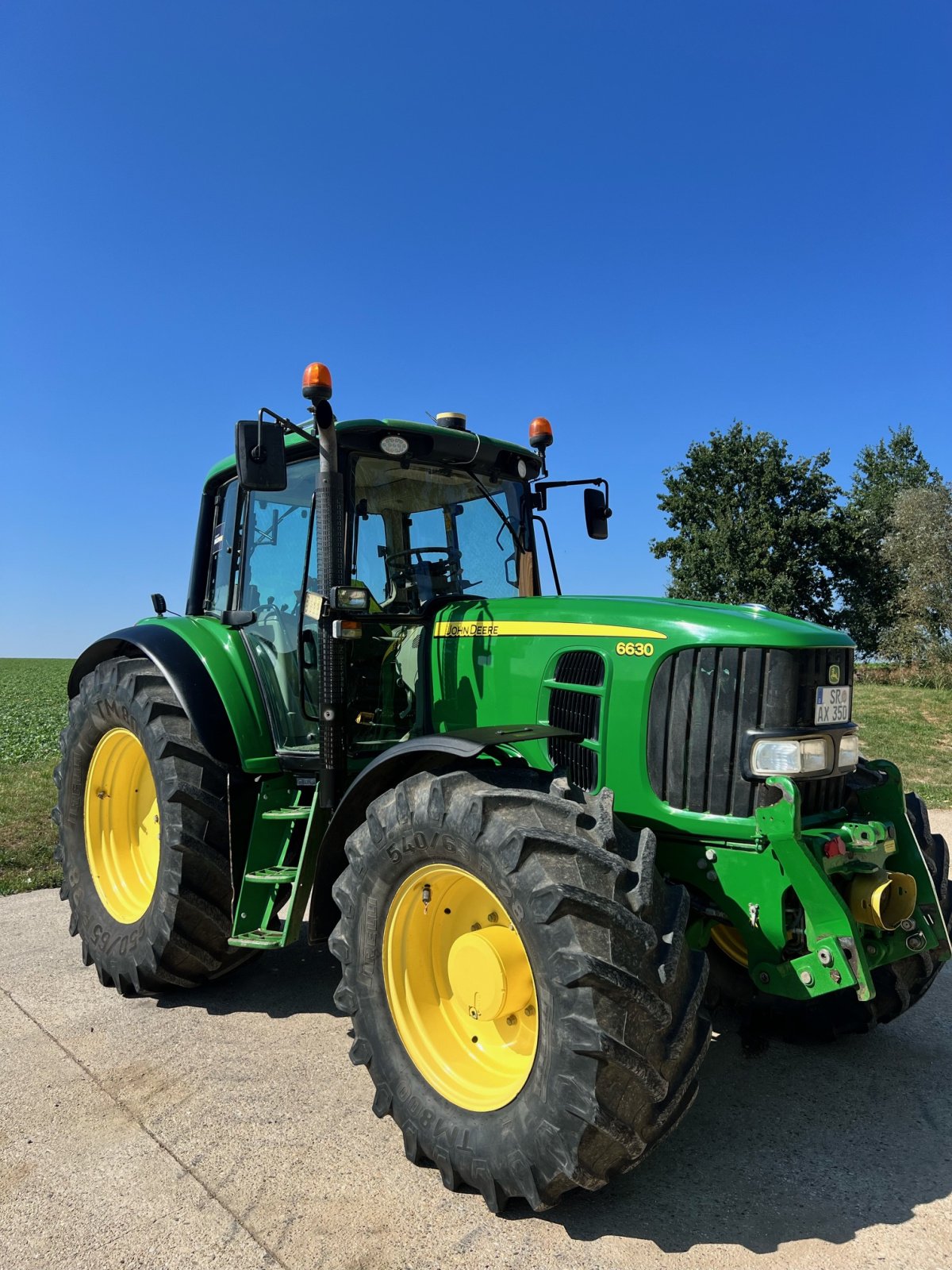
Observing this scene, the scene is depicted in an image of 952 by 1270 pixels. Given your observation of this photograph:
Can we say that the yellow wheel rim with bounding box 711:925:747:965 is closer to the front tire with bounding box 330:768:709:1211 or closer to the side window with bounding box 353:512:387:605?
the front tire with bounding box 330:768:709:1211

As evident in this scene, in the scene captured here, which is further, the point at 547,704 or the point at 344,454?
the point at 344,454

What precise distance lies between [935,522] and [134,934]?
3330cm

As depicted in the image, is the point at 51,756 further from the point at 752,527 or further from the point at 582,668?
the point at 752,527

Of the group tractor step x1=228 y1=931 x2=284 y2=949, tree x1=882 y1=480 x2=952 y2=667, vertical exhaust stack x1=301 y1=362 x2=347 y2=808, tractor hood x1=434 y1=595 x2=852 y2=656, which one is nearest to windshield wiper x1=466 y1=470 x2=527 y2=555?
tractor hood x1=434 y1=595 x2=852 y2=656

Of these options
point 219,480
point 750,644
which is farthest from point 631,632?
point 219,480

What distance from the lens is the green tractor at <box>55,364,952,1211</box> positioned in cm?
262

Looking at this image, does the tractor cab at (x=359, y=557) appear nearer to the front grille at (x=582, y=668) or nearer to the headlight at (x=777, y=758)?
the front grille at (x=582, y=668)

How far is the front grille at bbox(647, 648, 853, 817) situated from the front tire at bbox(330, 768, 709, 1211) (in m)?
0.41

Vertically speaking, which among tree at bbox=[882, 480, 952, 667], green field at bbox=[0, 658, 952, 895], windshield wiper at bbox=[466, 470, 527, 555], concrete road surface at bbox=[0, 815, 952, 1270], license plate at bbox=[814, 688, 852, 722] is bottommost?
concrete road surface at bbox=[0, 815, 952, 1270]

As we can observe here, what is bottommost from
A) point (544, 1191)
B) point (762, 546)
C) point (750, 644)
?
point (544, 1191)

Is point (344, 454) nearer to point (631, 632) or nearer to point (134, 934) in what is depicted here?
point (631, 632)

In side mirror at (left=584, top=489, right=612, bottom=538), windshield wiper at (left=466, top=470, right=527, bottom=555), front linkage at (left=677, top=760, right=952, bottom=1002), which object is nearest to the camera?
front linkage at (left=677, top=760, right=952, bottom=1002)

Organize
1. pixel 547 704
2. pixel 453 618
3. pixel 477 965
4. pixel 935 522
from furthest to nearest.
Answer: pixel 935 522 < pixel 453 618 < pixel 547 704 < pixel 477 965

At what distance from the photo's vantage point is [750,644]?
10.1 feet
